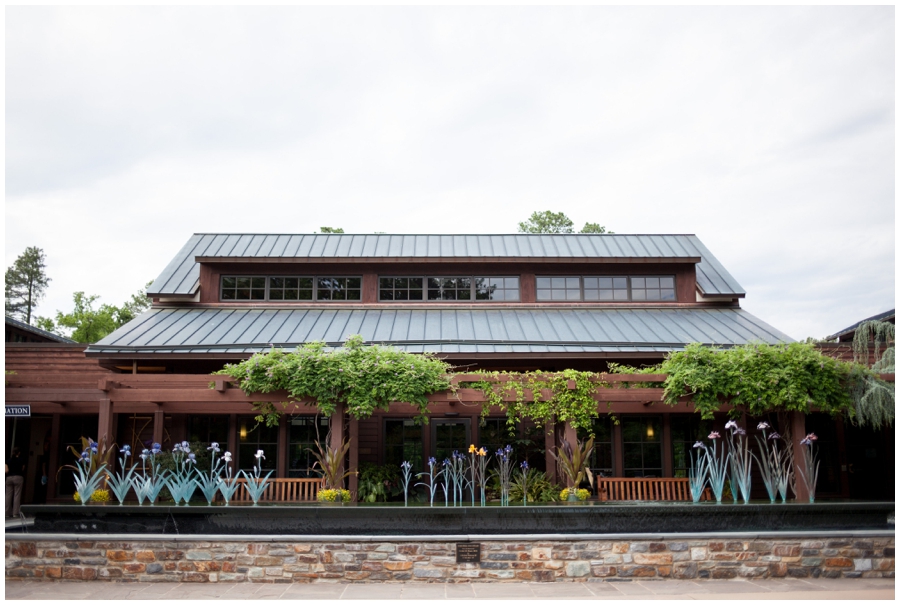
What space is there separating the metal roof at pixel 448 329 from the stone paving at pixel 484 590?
5103 mm

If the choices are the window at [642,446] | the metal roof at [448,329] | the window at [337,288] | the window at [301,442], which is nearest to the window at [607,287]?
the metal roof at [448,329]

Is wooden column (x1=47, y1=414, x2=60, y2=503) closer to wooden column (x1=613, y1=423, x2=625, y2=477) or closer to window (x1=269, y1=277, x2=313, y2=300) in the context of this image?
window (x1=269, y1=277, x2=313, y2=300)

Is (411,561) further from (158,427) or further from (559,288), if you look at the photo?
(559,288)

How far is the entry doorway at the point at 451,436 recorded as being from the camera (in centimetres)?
1223

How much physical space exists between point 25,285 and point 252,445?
112 ft

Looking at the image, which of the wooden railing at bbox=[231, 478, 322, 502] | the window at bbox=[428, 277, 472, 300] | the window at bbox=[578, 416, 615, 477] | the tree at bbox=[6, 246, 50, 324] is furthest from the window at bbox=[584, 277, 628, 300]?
the tree at bbox=[6, 246, 50, 324]

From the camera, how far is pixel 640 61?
14.7 metres

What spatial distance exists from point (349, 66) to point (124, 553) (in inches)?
518

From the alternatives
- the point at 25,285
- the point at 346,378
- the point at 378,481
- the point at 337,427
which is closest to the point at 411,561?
the point at 337,427

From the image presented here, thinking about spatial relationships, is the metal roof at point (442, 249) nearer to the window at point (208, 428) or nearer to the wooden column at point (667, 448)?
the window at point (208, 428)

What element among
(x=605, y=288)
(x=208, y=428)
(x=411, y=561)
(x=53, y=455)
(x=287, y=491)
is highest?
(x=605, y=288)

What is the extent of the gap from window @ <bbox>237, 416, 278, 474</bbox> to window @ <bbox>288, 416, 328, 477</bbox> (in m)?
0.32

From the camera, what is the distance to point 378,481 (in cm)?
1058

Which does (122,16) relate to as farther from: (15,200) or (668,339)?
(15,200)
